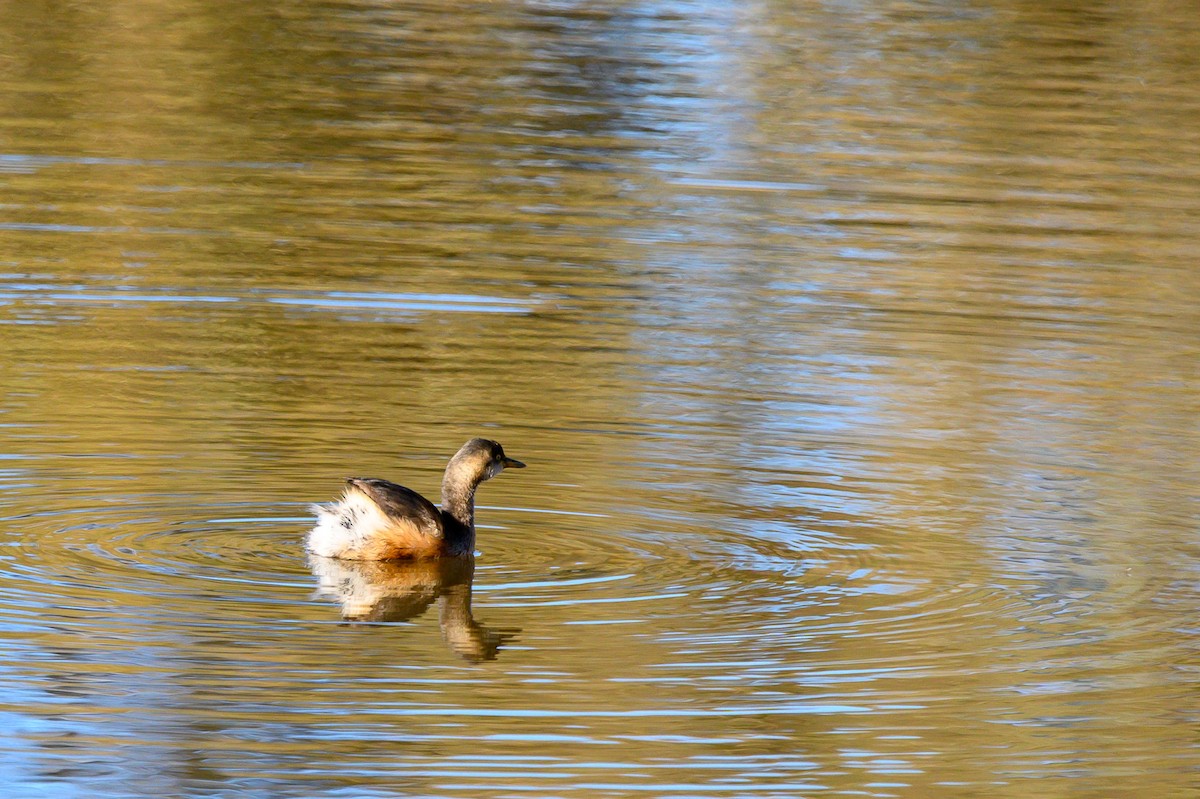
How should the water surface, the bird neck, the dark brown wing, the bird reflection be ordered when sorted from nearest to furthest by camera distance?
the water surface
the bird reflection
the dark brown wing
the bird neck

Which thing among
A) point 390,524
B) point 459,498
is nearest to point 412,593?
point 390,524

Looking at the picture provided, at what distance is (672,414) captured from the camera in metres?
11.9

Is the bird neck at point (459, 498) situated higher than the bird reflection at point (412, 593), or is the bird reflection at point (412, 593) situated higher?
the bird neck at point (459, 498)

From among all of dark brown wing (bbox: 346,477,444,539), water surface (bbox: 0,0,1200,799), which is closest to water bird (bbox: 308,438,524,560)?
dark brown wing (bbox: 346,477,444,539)

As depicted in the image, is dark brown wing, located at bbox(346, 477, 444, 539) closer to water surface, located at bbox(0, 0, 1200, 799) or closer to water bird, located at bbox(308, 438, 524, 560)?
water bird, located at bbox(308, 438, 524, 560)

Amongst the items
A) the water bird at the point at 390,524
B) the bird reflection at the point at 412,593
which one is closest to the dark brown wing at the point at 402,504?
the water bird at the point at 390,524

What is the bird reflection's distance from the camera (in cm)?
821

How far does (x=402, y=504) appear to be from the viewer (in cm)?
905

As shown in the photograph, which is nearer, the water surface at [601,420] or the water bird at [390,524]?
the water surface at [601,420]

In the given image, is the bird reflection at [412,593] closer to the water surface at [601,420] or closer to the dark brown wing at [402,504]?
the water surface at [601,420]

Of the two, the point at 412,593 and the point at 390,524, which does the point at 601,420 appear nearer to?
the point at 390,524

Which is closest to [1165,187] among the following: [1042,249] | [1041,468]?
[1042,249]

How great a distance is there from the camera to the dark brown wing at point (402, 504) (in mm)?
8992

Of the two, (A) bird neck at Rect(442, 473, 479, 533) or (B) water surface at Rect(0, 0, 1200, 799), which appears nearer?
(B) water surface at Rect(0, 0, 1200, 799)
